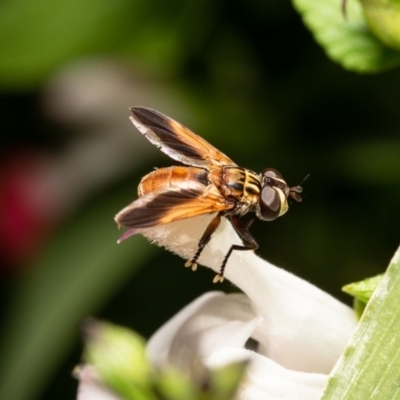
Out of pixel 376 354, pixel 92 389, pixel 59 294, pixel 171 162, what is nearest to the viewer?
pixel 376 354

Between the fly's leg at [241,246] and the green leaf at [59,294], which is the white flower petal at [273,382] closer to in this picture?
the fly's leg at [241,246]

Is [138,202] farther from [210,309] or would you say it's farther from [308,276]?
[308,276]

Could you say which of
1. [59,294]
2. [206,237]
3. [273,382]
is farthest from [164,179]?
[59,294]

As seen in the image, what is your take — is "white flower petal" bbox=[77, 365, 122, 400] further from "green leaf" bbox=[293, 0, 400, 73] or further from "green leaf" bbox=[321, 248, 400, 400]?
"green leaf" bbox=[293, 0, 400, 73]

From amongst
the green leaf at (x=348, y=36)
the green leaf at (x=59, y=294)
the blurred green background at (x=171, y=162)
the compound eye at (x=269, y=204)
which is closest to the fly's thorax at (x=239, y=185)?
the compound eye at (x=269, y=204)

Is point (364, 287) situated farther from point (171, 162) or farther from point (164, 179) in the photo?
point (171, 162)

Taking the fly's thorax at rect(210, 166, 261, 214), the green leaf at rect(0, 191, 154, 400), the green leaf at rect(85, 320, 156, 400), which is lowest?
the green leaf at rect(0, 191, 154, 400)

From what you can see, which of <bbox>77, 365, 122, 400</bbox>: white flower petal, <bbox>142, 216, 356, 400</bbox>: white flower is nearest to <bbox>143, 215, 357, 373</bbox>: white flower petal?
<bbox>142, 216, 356, 400</bbox>: white flower
